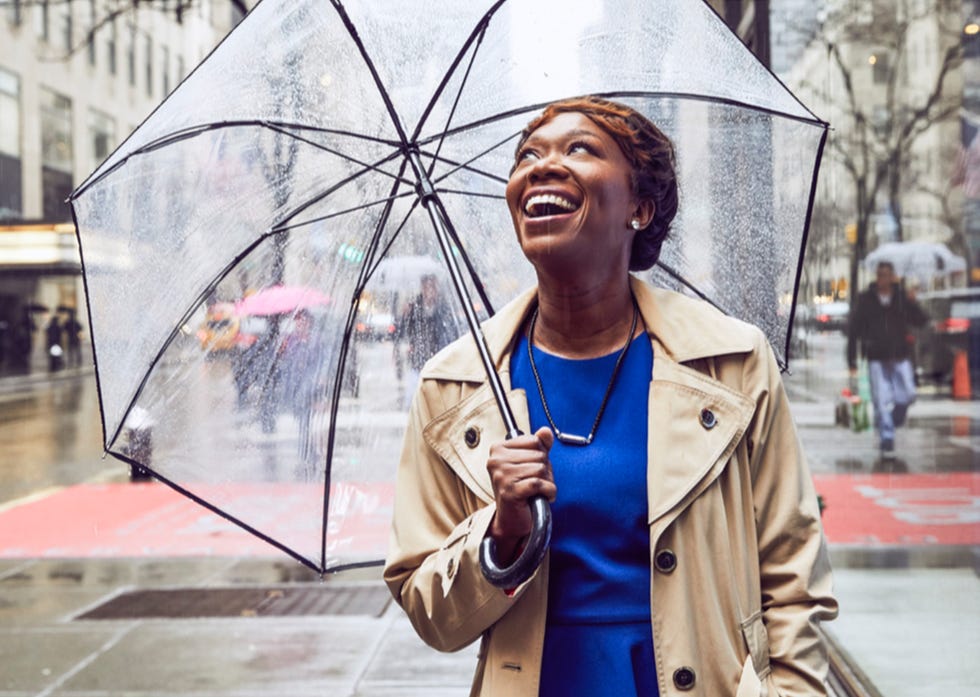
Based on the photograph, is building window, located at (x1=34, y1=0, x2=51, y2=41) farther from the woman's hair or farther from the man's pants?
the woman's hair

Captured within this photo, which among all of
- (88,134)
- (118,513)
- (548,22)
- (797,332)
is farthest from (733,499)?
(88,134)

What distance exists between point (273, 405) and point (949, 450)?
9558mm

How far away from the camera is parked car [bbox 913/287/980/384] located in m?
12.1

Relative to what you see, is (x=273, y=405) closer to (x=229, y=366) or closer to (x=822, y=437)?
(x=229, y=366)

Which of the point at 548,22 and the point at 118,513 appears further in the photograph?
the point at 118,513

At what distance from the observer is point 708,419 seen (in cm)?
203

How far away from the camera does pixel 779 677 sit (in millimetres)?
2008

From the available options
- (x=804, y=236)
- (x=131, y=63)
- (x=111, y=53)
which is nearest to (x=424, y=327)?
(x=804, y=236)


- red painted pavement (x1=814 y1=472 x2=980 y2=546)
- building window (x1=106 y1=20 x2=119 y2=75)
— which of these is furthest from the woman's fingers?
building window (x1=106 y1=20 x2=119 y2=75)

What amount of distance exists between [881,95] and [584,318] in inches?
462

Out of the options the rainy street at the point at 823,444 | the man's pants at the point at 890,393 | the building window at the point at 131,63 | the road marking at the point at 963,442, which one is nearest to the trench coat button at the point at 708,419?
the rainy street at the point at 823,444

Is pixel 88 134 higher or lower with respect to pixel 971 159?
higher

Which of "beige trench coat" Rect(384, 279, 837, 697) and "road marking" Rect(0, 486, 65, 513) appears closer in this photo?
"beige trench coat" Rect(384, 279, 837, 697)

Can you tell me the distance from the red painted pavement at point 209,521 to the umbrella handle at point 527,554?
659cm
